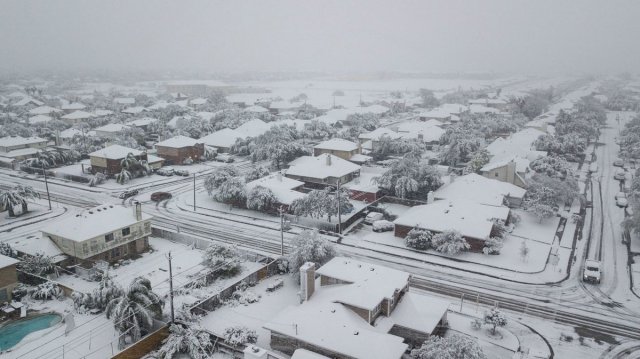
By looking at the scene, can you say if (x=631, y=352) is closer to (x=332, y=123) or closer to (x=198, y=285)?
(x=198, y=285)

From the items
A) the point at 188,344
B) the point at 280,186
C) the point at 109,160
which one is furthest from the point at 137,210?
the point at 109,160

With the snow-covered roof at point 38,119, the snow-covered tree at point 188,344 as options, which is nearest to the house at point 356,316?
→ the snow-covered tree at point 188,344

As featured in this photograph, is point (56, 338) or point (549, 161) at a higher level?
point (549, 161)

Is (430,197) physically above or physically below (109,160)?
below

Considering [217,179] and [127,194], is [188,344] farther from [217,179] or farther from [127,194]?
[127,194]

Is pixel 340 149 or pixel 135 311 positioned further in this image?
pixel 340 149

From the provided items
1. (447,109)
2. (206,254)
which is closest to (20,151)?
(206,254)
